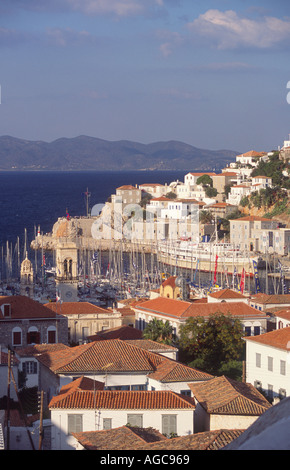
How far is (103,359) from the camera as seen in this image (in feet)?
62.5

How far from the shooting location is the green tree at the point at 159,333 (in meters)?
24.7

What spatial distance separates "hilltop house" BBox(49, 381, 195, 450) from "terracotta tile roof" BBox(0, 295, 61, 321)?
33.5 feet

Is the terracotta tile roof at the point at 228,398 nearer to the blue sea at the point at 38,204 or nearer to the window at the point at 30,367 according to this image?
the window at the point at 30,367

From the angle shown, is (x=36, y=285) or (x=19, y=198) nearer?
(x=36, y=285)

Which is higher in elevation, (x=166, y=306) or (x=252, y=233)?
(x=166, y=306)

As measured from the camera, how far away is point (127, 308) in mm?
32562

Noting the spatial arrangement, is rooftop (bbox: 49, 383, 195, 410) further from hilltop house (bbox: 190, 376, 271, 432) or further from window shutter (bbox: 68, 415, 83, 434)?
hilltop house (bbox: 190, 376, 271, 432)

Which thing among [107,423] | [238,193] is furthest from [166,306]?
[238,193]

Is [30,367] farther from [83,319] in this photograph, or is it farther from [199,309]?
[199,309]

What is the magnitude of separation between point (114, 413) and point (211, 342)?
31.1 feet
